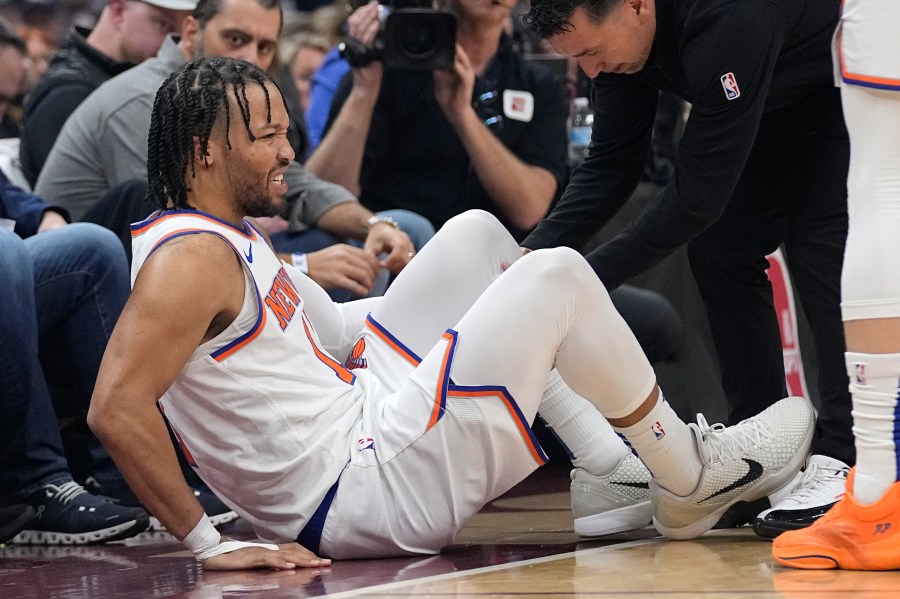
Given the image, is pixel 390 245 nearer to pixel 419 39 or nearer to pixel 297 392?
pixel 419 39

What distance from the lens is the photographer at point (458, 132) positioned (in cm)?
385

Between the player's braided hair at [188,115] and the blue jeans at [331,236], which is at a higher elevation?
the player's braided hair at [188,115]

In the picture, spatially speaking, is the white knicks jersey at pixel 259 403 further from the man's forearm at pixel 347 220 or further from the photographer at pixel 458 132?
the photographer at pixel 458 132

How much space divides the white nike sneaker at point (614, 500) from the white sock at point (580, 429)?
22 millimetres

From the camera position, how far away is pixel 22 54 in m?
5.01

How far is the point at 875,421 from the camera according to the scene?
6.29 feet

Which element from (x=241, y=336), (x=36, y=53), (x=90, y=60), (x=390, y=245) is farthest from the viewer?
(x=36, y=53)

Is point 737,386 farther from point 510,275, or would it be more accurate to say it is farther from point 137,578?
point 137,578

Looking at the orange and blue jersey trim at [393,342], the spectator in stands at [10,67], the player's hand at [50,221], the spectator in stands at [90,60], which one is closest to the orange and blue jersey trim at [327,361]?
the orange and blue jersey trim at [393,342]

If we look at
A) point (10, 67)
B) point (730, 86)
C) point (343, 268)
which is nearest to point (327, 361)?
point (730, 86)

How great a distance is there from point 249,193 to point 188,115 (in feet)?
0.58

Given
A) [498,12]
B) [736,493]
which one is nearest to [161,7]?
[498,12]

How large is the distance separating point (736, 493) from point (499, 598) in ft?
2.51

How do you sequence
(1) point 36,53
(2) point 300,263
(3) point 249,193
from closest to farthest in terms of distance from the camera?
(3) point 249,193, (2) point 300,263, (1) point 36,53
